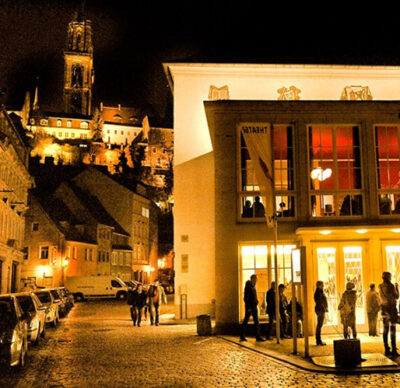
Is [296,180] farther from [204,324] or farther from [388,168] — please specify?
[204,324]

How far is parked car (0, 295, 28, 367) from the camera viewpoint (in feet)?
36.6

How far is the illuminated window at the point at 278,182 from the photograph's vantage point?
19297 millimetres

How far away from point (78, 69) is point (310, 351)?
516 feet

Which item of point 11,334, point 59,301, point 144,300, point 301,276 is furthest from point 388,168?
point 59,301

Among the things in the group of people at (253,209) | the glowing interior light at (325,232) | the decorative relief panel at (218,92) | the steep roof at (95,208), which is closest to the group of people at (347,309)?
the glowing interior light at (325,232)

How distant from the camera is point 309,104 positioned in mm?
19578

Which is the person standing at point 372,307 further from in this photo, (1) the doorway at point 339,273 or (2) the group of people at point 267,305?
(2) the group of people at point 267,305

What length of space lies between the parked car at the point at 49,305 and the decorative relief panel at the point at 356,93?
16.4m

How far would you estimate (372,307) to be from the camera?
51.6 ft

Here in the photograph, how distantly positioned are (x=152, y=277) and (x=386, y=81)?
5188 centimetres

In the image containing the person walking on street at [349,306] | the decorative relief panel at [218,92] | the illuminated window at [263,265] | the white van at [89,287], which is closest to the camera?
the person walking on street at [349,306]

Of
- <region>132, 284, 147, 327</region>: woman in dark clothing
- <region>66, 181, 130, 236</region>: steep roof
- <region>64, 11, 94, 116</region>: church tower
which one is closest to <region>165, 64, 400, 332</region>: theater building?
<region>132, 284, 147, 327</region>: woman in dark clothing

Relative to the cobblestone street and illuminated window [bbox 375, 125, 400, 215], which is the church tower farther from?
the cobblestone street

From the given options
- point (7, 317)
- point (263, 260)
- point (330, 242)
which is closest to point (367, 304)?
point (330, 242)
